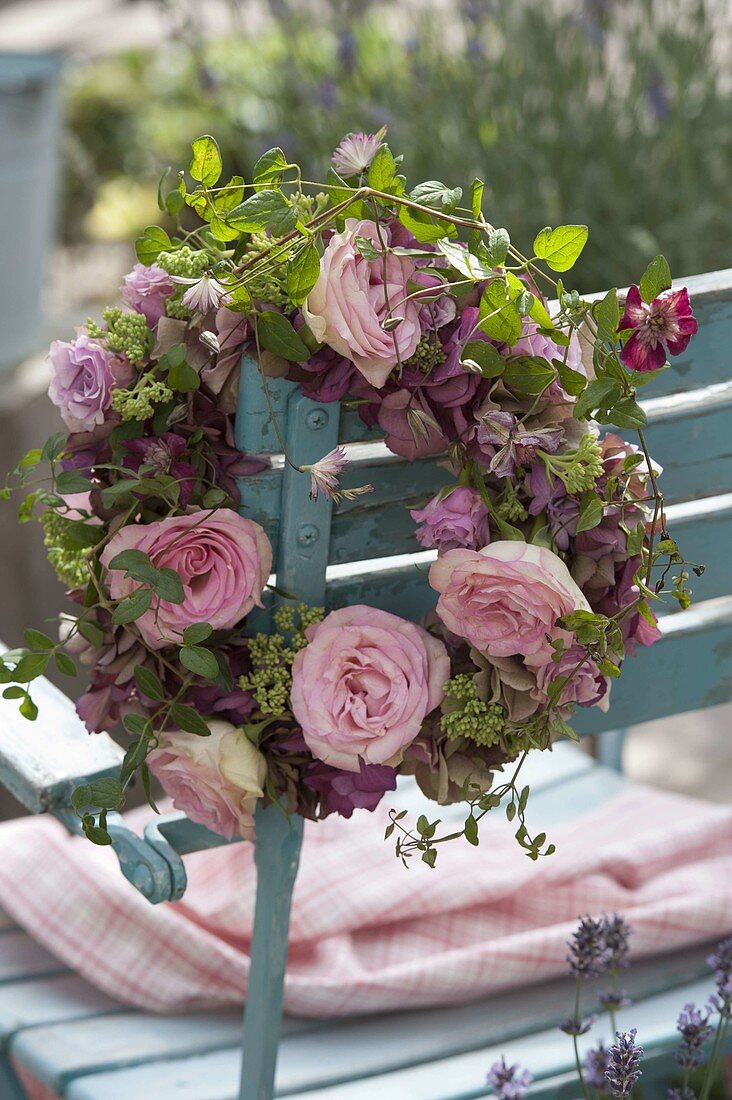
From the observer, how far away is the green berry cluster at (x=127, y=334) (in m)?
0.94

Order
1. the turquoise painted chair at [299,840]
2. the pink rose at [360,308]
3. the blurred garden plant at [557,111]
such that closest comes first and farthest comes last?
the pink rose at [360,308]
the turquoise painted chair at [299,840]
the blurred garden plant at [557,111]

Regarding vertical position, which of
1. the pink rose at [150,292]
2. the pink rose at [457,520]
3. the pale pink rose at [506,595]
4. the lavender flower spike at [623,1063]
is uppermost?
the pink rose at [150,292]

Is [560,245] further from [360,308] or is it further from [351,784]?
[351,784]

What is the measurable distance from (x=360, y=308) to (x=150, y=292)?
155 mm

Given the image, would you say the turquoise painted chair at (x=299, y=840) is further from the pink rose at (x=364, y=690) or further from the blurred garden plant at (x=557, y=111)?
the blurred garden plant at (x=557, y=111)

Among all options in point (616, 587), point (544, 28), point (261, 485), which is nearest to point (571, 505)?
point (616, 587)

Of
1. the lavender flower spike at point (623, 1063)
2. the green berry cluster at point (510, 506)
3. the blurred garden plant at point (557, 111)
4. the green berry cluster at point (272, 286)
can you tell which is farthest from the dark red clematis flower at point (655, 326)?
the blurred garden plant at point (557, 111)

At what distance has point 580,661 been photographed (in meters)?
0.93

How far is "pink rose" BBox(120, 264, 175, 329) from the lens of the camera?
3.14 ft

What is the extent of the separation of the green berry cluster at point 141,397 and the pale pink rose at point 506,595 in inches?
8.0

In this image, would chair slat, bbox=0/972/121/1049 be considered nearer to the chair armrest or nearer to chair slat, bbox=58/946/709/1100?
chair slat, bbox=58/946/709/1100

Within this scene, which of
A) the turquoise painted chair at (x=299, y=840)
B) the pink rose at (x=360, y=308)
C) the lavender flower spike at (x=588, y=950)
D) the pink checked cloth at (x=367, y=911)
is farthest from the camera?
the pink checked cloth at (x=367, y=911)

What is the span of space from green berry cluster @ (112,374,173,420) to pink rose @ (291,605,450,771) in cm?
18

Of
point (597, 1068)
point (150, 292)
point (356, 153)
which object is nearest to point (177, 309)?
point (150, 292)
